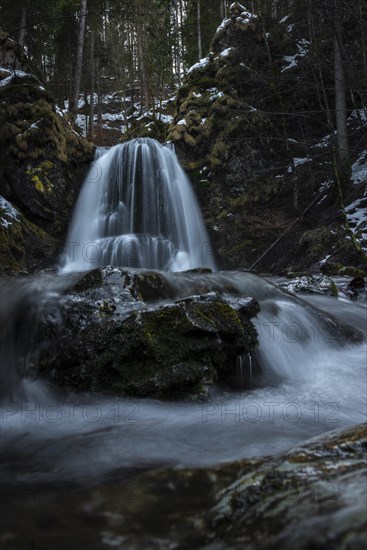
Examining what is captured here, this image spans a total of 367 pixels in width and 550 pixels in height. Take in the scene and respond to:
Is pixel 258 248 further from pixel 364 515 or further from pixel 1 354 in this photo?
pixel 364 515

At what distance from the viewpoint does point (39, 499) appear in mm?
2291

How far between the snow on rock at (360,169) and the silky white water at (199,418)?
28.0ft

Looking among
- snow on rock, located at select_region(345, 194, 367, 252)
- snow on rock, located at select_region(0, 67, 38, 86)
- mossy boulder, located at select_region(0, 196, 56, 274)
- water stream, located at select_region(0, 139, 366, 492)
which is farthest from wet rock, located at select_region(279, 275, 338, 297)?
snow on rock, located at select_region(0, 67, 38, 86)

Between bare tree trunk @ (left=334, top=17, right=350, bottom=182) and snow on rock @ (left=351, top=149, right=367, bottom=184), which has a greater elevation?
bare tree trunk @ (left=334, top=17, right=350, bottom=182)

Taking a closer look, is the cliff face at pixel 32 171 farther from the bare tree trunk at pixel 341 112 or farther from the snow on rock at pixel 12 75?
the bare tree trunk at pixel 341 112

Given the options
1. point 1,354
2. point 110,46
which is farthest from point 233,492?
point 110,46

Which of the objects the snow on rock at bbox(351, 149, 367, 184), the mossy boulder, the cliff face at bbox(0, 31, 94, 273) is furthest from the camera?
the snow on rock at bbox(351, 149, 367, 184)

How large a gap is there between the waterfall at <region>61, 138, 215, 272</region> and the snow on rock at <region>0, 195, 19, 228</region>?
1737 mm

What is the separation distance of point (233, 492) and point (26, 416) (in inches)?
109

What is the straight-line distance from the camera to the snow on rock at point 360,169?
13.0 meters

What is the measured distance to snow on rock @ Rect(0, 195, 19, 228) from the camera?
9965 mm

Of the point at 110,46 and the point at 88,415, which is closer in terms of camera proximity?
the point at 88,415

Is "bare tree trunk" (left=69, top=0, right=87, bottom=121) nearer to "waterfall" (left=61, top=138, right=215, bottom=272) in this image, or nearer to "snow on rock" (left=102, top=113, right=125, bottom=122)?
"waterfall" (left=61, top=138, right=215, bottom=272)

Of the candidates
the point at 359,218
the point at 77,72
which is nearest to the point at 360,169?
the point at 359,218
